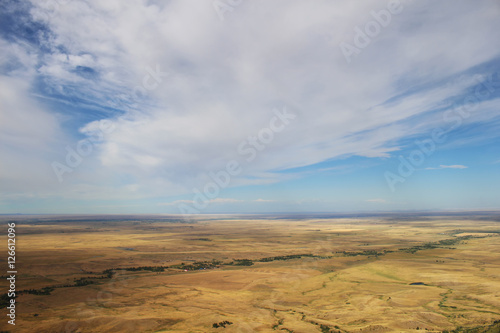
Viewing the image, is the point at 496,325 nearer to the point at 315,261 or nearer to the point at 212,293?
the point at 212,293

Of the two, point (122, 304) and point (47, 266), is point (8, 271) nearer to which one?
Result: point (47, 266)

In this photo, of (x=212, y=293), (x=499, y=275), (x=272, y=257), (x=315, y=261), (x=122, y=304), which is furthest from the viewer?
(x=272, y=257)

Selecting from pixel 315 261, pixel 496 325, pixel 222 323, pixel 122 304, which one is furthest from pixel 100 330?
pixel 315 261

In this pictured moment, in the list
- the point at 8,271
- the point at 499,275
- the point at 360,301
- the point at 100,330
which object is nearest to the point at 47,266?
the point at 8,271

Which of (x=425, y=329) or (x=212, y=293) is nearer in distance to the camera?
(x=425, y=329)

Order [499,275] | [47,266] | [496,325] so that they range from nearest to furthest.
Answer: [496,325], [499,275], [47,266]

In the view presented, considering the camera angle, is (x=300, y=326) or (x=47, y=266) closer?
(x=300, y=326)

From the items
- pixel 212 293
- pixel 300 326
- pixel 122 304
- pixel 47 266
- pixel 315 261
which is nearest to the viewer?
pixel 300 326

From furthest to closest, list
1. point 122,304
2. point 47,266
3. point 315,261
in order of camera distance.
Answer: point 315,261 → point 47,266 → point 122,304

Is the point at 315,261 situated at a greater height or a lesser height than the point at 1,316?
lesser
